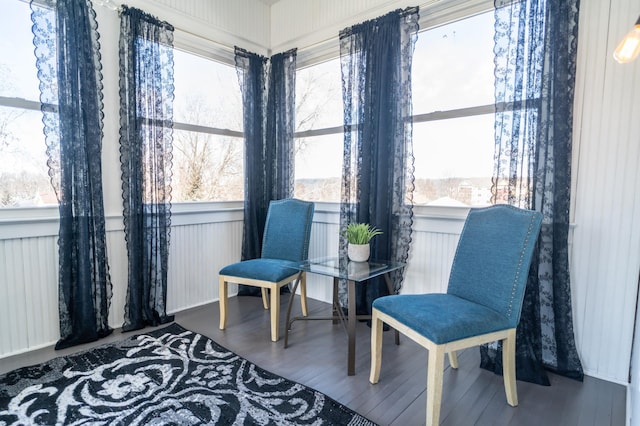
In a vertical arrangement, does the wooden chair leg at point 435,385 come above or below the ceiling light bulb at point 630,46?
below

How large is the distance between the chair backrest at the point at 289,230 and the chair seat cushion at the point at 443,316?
106 centimetres

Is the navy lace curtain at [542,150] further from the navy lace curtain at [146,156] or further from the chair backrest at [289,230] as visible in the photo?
the navy lace curtain at [146,156]

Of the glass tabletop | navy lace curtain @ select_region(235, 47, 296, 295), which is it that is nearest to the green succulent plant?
the glass tabletop

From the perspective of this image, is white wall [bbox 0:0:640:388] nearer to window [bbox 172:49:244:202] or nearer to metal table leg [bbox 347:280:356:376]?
window [bbox 172:49:244:202]

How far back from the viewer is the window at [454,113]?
2.24 m

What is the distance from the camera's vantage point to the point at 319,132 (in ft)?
10.5

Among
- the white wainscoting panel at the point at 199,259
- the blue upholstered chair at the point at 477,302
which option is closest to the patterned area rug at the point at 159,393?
the blue upholstered chair at the point at 477,302

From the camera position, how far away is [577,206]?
1900 millimetres

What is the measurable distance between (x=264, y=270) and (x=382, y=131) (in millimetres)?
1362

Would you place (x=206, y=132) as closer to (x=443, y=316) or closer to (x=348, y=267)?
(x=348, y=267)

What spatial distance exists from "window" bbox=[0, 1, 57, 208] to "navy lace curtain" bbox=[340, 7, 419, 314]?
7.07 feet

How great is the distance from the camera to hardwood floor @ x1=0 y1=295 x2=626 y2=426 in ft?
5.20

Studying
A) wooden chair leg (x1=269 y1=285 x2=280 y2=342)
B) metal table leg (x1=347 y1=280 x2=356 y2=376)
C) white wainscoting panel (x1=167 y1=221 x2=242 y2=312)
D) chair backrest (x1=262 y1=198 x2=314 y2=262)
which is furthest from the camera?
white wainscoting panel (x1=167 y1=221 x2=242 y2=312)

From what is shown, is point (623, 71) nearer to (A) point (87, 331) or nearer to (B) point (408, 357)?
(B) point (408, 357)
